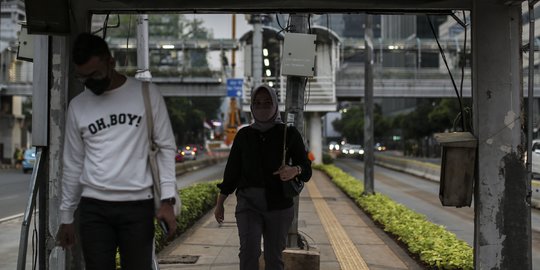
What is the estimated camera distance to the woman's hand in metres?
4.06

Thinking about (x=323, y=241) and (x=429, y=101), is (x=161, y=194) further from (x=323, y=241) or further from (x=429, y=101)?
(x=429, y=101)

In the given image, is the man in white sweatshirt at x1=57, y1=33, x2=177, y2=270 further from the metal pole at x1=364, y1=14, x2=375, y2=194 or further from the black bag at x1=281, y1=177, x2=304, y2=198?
the metal pole at x1=364, y1=14, x2=375, y2=194

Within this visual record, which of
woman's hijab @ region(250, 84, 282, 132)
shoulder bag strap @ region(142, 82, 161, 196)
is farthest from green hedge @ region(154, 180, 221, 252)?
shoulder bag strap @ region(142, 82, 161, 196)

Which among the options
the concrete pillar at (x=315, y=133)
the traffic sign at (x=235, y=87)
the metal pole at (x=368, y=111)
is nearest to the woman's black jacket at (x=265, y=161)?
the metal pole at (x=368, y=111)

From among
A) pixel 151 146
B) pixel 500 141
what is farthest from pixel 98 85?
pixel 500 141

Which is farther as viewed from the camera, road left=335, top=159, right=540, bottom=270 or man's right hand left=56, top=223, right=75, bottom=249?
road left=335, top=159, right=540, bottom=270

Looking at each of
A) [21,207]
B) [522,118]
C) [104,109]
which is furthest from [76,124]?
[21,207]

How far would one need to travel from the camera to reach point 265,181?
4230 millimetres

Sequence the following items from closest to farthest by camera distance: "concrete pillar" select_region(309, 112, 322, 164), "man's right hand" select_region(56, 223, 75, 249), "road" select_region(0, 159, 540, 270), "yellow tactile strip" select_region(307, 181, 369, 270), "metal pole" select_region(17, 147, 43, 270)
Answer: "man's right hand" select_region(56, 223, 75, 249)
"metal pole" select_region(17, 147, 43, 270)
"yellow tactile strip" select_region(307, 181, 369, 270)
"road" select_region(0, 159, 540, 270)
"concrete pillar" select_region(309, 112, 322, 164)

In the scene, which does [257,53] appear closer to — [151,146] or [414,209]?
[414,209]

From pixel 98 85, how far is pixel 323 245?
621 centimetres

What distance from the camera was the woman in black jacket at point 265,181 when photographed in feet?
13.8

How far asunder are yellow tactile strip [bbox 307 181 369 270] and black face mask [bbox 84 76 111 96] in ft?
15.0

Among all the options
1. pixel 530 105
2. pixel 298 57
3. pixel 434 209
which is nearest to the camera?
pixel 530 105
